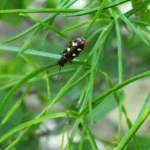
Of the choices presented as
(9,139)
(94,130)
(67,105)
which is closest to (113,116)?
(94,130)

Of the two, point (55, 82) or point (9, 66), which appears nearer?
point (55, 82)

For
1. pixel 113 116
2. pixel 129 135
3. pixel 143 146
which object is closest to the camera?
pixel 129 135

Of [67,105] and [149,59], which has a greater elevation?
[149,59]

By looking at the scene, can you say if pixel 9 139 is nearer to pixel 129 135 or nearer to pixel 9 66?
pixel 9 66

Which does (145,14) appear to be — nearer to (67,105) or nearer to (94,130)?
(67,105)

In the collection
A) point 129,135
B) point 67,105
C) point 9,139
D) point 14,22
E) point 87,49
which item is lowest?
point 129,135

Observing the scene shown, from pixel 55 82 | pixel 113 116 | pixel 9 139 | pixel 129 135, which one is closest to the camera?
pixel 129 135

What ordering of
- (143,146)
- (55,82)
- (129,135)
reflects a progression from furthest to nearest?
(55,82) < (143,146) < (129,135)

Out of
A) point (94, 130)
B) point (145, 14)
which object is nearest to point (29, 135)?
point (145, 14)

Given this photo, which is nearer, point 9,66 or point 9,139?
point 9,139
